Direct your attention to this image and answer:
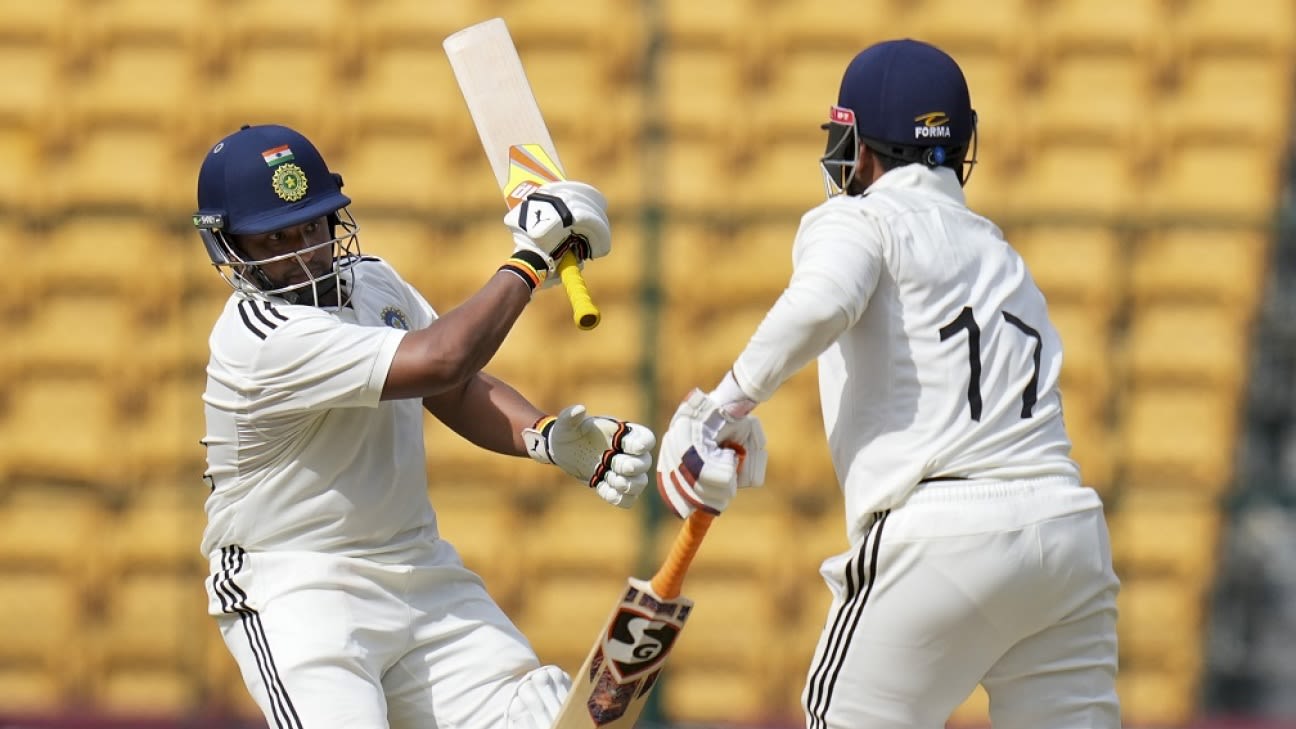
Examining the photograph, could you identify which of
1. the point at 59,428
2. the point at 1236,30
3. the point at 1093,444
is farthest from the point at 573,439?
the point at 1236,30

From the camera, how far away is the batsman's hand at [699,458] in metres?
2.80

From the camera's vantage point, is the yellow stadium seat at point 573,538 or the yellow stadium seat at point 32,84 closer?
the yellow stadium seat at point 573,538

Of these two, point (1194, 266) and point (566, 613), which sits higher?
point (1194, 266)

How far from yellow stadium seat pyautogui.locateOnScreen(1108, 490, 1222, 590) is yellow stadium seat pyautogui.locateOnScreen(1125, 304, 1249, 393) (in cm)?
51

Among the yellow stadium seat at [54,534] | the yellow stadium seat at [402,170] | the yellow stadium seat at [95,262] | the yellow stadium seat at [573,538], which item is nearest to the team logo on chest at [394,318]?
the yellow stadium seat at [573,538]

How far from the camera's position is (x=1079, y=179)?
19.9 feet

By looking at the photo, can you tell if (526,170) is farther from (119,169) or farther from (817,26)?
(119,169)

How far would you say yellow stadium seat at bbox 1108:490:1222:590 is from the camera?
16.8 feet

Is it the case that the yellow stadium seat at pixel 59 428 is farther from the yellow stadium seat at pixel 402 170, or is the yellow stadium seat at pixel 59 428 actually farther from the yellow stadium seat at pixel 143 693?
the yellow stadium seat at pixel 402 170

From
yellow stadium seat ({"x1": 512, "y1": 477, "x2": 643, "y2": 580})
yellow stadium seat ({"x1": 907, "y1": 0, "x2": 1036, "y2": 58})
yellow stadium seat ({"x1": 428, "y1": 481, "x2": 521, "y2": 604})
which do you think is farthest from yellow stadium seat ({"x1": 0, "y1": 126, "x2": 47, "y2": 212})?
yellow stadium seat ({"x1": 907, "y1": 0, "x2": 1036, "y2": 58})

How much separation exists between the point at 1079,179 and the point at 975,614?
3.58 meters

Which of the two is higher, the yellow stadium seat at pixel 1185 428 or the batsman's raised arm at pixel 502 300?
the batsman's raised arm at pixel 502 300

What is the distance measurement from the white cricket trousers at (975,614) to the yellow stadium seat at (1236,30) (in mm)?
3758

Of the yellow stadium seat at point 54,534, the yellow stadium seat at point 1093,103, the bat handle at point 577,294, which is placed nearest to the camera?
the bat handle at point 577,294
